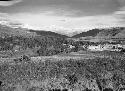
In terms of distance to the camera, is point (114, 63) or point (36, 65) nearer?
→ point (36, 65)

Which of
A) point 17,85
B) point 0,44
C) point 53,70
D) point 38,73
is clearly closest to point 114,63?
point 53,70

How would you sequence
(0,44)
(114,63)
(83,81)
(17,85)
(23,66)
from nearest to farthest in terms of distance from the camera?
1. (17,85)
2. (83,81)
3. (23,66)
4. (114,63)
5. (0,44)

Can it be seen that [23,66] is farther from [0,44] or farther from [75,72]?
[0,44]

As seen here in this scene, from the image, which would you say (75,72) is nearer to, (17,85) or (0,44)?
(17,85)

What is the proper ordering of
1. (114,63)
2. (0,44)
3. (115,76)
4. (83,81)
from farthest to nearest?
(0,44), (114,63), (115,76), (83,81)

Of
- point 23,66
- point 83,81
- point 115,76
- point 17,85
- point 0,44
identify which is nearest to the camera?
point 17,85

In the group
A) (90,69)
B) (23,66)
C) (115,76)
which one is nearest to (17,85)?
(23,66)

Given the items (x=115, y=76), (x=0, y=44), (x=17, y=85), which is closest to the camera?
(x=17, y=85)

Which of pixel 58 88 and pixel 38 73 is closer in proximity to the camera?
pixel 58 88

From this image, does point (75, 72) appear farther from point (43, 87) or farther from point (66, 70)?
point (43, 87)
